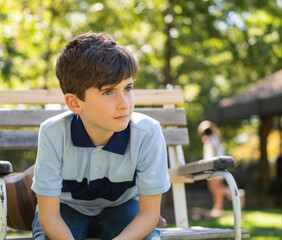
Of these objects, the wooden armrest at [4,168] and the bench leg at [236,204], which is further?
the bench leg at [236,204]

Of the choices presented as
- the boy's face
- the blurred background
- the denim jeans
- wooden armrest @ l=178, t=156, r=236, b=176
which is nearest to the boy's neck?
the boy's face

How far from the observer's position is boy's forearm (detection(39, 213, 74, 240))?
2.07m

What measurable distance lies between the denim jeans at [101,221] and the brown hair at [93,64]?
60 cm

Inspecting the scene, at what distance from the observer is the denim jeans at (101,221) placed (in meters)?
2.30

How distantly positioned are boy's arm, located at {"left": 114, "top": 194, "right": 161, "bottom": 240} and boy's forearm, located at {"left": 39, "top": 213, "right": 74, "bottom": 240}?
0.22 meters

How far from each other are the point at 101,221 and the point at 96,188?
23 centimetres

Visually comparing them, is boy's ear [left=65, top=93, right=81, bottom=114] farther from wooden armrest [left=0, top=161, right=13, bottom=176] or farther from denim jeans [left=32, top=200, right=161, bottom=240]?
denim jeans [left=32, top=200, right=161, bottom=240]

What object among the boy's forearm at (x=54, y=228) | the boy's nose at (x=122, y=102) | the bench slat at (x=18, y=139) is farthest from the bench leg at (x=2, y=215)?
the bench slat at (x=18, y=139)

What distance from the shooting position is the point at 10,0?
9422 millimetres

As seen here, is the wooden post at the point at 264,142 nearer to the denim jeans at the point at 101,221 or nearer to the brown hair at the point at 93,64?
the denim jeans at the point at 101,221

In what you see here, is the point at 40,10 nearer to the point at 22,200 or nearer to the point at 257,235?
the point at 257,235

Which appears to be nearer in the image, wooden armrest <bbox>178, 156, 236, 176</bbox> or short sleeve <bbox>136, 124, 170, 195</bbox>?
short sleeve <bbox>136, 124, 170, 195</bbox>

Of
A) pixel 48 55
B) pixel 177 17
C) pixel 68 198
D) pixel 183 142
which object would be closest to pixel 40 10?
pixel 48 55

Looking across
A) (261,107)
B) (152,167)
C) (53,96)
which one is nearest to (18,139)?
(53,96)
